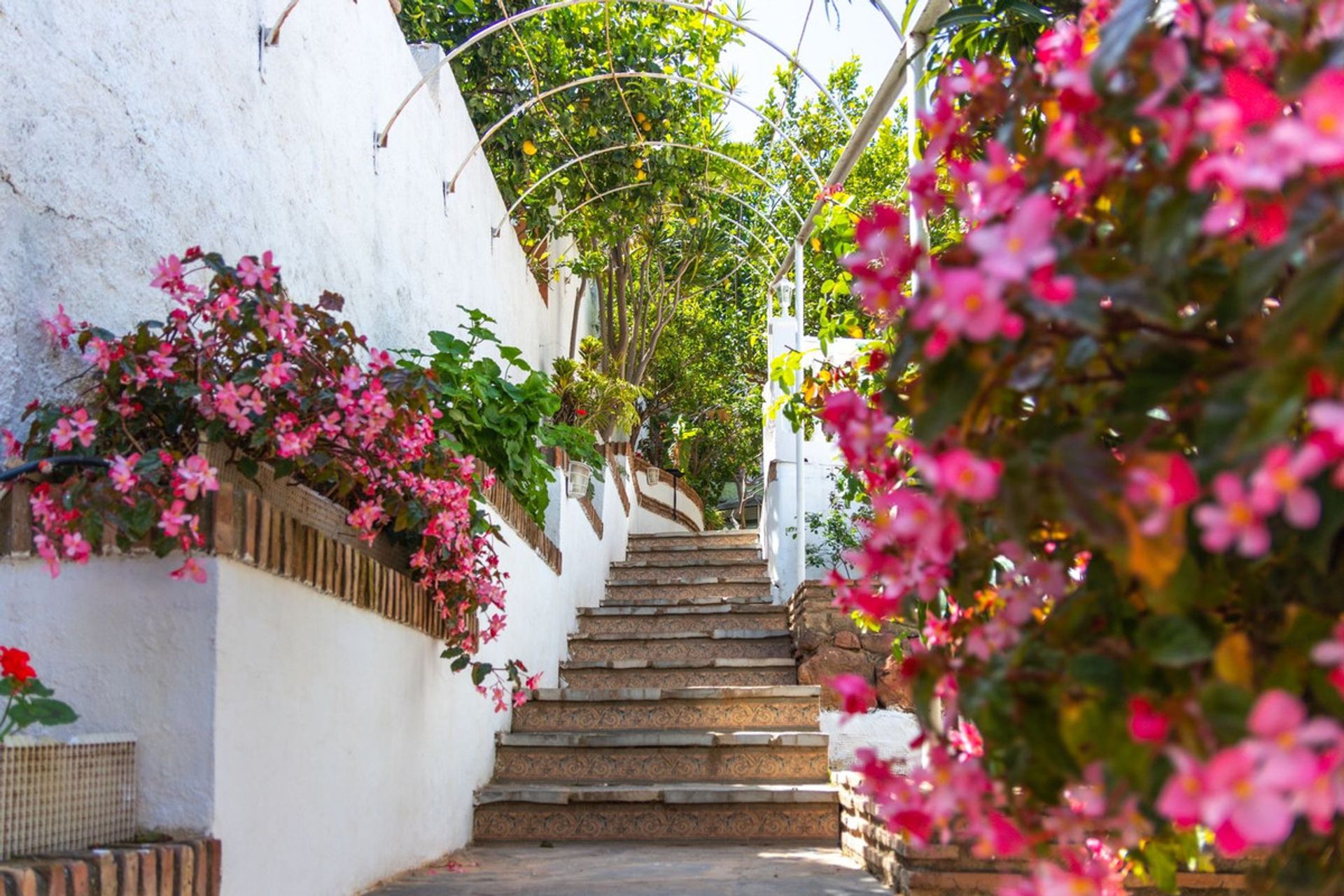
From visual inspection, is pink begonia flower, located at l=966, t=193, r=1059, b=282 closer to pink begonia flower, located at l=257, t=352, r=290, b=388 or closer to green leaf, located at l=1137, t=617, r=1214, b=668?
green leaf, located at l=1137, t=617, r=1214, b=668

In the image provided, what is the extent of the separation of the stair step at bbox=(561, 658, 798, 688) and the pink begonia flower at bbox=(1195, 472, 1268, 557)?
5749 millimetres

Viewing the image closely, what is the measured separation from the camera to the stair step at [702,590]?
8523mm

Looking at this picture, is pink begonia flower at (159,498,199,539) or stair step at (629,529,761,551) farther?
stair step at (629,529,761,551)

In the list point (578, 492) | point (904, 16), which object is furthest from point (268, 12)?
point (578, 492)

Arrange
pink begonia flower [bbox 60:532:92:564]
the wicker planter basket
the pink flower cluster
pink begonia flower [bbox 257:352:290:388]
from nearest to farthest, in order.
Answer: the pink flower cluster
the wicker planter basket
pink begonia flower [bbox 60:532:92:564]
pink begonia flower [bbox 257:352:290:388]

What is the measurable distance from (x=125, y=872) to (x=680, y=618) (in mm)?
5588

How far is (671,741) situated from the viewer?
539 centimetres

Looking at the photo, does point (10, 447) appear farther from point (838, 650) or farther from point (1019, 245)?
point (838, 650)

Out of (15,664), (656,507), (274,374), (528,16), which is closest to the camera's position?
(15,664)

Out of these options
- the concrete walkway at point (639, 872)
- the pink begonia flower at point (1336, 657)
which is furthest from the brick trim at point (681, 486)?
the pink begonia flower at point (1336, 657)

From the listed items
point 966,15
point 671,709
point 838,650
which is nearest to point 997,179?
point 966,15

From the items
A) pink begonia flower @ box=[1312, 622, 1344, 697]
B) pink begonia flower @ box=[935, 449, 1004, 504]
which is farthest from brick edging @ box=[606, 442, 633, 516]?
pink begonia flower @ box=[1312, 622, 1344, 697]

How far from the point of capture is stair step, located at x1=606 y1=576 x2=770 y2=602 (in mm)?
8523

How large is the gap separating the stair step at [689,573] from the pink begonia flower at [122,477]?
654cm
